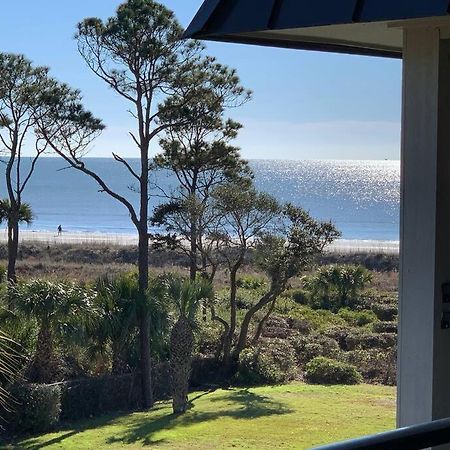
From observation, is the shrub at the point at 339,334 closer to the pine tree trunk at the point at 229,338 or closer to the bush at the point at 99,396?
the pine tree trunk at the point at 229,338

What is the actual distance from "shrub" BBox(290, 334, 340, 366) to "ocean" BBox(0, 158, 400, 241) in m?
12.2

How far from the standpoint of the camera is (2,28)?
3725 centimetres

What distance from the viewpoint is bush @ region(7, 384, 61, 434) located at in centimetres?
1092

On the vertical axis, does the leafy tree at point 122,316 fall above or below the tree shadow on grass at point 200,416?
above

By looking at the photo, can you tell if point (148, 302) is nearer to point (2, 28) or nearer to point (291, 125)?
point (2, 28)

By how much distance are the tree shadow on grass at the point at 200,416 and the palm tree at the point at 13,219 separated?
604 cm

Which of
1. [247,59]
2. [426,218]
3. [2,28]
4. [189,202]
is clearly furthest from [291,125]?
[426,218]

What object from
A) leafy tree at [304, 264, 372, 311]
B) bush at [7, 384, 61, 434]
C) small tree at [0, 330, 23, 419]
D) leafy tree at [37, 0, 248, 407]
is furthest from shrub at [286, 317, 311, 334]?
small tree at [0, 330, 23, 419]

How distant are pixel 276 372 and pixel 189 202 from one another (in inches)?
155

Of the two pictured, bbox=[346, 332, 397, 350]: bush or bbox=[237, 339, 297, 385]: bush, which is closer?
bbox=[237, 339, 297, 385]: bush

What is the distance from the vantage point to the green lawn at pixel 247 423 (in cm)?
1003

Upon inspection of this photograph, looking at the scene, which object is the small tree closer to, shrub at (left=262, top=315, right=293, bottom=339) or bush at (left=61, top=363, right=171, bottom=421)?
bush at (left=61, top=363, right=171, bottom=421)

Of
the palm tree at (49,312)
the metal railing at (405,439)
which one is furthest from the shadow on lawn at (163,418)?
the metal railing at (405,439)

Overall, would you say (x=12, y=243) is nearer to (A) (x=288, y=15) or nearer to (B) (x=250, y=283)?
(B) (x=250, y=283)
